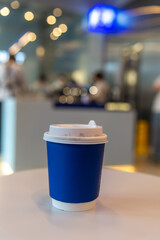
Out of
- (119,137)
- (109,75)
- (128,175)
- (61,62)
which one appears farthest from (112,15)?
(128,175)

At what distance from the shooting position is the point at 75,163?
69cm

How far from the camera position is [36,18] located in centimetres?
782

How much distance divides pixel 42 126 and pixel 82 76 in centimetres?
457

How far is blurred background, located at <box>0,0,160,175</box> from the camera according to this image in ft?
11.8

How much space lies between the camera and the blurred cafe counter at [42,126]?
345cm

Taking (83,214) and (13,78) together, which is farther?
(13,78)

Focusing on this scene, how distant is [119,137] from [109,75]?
11.9ft

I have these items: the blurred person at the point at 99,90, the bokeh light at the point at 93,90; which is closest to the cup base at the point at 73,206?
the blurred person at the point at 99,90

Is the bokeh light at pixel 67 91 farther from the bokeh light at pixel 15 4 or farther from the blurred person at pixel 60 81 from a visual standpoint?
the bokeh light at pixel 15 4

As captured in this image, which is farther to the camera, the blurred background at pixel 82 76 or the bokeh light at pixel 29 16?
the bokeh light at pixel 29 16

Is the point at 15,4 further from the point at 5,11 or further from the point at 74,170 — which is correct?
the point at 74,170

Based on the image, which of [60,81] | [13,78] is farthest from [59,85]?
[13,78]

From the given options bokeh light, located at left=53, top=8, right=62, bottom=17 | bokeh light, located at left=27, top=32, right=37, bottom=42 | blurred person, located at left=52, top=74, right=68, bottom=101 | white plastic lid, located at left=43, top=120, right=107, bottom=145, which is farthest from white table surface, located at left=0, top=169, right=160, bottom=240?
bokeh light, located at left=27, top=32, right=37, bottom=42

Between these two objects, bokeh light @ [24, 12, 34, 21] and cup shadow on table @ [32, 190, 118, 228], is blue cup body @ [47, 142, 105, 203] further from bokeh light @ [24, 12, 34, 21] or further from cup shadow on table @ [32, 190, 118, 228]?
bokeh light @ [24, 12, 34, 21]
